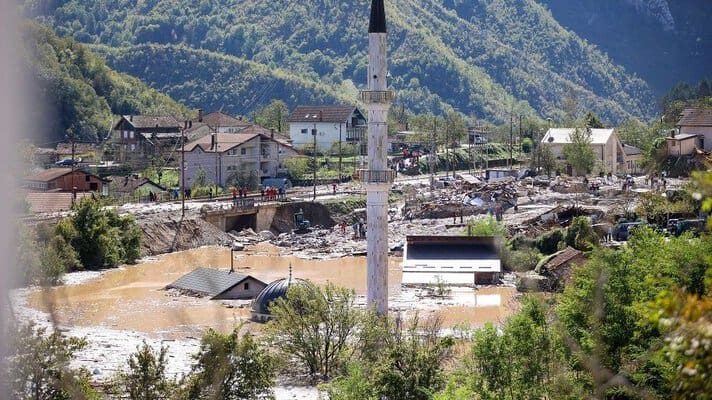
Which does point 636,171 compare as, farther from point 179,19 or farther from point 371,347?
point 179,19

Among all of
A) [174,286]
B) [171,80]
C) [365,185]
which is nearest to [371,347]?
[365,185]

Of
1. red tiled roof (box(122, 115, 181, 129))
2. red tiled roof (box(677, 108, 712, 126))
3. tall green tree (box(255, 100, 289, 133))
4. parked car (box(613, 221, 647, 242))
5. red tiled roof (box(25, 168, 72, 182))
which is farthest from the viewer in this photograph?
tall green tree (box(255, 100, 289, 133))

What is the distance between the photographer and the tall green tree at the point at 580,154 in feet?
202

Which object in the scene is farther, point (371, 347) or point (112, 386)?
point (371, 347)

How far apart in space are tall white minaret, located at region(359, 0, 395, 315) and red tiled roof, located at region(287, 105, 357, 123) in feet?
143

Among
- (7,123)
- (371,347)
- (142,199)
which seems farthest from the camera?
(142,199)

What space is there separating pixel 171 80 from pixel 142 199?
6521cm

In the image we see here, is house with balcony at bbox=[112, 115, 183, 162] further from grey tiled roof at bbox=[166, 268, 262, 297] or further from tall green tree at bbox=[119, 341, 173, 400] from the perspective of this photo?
tall green tree at bbox=[119, 341, 173, 400]

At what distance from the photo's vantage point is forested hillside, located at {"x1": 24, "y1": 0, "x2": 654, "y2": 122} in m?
113

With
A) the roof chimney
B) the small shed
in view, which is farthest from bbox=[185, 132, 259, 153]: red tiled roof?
the roof chimney

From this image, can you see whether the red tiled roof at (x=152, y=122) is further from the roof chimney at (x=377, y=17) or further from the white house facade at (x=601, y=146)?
the roof chimney at (x=377, y=17)

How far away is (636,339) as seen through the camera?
16.8 meters

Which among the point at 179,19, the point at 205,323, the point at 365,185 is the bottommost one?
the point at 205,323

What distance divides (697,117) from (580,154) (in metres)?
6.60
